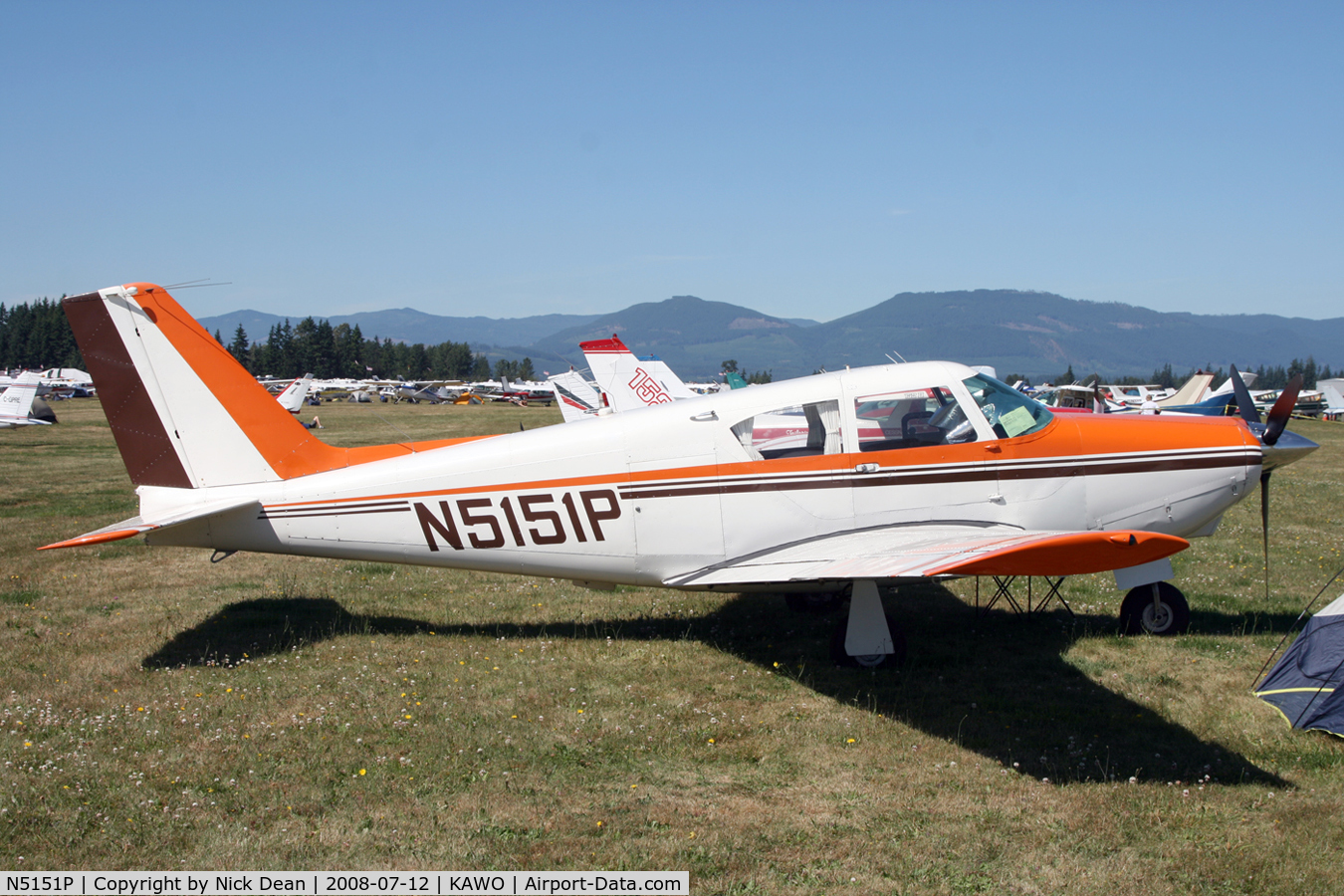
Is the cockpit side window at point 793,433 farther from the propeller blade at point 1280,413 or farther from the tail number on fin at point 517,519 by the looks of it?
the propeller blade at point 1280,413

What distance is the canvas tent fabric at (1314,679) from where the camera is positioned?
541cm

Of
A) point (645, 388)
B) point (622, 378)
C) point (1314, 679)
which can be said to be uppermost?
point (622, 378)

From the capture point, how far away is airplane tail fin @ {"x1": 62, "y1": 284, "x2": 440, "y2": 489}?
6.64 meters

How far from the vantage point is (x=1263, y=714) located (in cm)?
575

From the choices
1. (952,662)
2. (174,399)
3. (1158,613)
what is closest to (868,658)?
(952,662)

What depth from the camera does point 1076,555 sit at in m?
4.70

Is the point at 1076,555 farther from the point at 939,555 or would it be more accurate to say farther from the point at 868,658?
the point at 868,658

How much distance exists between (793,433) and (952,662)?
7.29ft

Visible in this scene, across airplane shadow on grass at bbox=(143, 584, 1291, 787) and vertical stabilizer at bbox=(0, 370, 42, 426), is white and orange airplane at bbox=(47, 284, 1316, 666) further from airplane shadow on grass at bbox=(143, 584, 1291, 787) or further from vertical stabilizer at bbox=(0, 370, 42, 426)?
vertical stabilizer at bbox=(0, 370, 42, 426)

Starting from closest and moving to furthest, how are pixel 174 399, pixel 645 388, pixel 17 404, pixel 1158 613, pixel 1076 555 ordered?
pixel 1076 555 < pixel 174 399 < pixel 1158 613 < pixel 645 388 < pixel 17 404

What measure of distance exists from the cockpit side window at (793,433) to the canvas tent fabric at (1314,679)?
3.40 metres

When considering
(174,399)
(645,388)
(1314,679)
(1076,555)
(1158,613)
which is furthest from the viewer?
(645,388)

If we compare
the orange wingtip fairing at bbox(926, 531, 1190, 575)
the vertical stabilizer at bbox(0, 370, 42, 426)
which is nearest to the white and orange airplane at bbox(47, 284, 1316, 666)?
the orange wingtip fairing at bbox(926, 531, 1190, 575)

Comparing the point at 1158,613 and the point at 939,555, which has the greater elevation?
the point at 939,555
